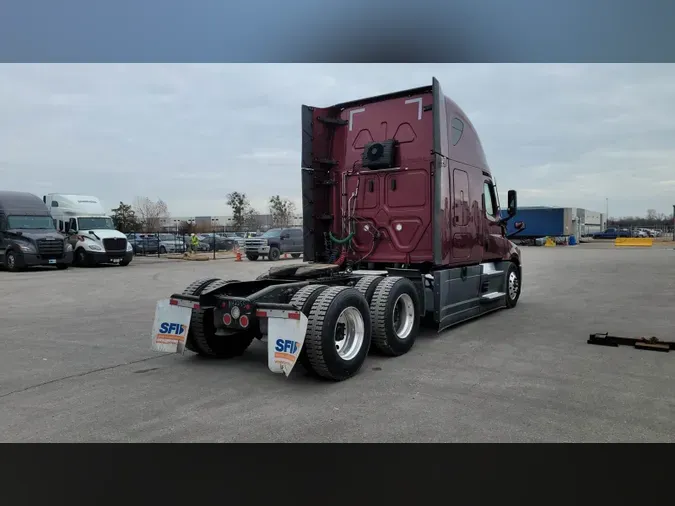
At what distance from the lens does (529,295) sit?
12.7m

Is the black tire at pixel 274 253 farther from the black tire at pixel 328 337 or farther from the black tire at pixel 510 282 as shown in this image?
the black tire at pixel 328 337

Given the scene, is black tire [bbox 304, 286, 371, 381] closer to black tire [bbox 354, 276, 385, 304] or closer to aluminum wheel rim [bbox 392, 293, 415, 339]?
black tire [bbox 354, 276, 385, 304]

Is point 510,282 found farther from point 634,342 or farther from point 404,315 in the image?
point 404,315

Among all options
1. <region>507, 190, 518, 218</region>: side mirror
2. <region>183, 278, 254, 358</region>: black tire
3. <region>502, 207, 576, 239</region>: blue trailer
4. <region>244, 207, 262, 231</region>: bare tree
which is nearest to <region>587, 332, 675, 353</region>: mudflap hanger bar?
<region>507, 190, 518, 218</region>: side mirror

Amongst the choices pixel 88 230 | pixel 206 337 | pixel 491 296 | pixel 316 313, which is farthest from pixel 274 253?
pixel 316 313

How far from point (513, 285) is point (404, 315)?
186 inches

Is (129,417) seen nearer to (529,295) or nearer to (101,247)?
(529,295)

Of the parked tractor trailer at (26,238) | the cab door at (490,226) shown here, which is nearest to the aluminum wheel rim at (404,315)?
the cab door at (490,226)

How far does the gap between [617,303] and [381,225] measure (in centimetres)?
648

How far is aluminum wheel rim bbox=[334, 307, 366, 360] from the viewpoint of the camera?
5770mm

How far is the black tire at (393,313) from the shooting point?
6.38 m

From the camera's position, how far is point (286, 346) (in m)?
5.15
